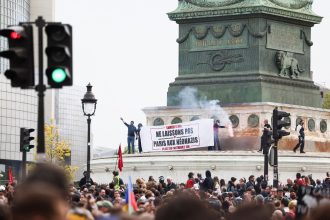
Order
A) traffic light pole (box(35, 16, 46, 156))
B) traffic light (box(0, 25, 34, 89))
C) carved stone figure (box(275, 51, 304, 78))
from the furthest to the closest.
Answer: carved stone figure (box(275, 51, 304, 78)) < traffic light pole (box(35, 16, 46, 156)) < traffic light (box(0, 25, 34, 89))

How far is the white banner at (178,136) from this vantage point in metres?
60.9

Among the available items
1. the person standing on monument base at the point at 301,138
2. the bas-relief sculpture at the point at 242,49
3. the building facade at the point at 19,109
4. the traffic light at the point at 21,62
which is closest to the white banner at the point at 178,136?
the person standing on monument base at the point at 301,138

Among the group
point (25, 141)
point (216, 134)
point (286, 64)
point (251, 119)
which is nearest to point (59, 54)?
point (25, 141)

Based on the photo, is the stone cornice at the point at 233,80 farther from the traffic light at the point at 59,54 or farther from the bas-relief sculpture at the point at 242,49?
the traffic light at the point at 59,54

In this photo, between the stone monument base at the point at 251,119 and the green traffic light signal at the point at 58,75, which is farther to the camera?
the stone monument base at the point at 251,119

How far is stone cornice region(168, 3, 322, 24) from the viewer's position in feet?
217

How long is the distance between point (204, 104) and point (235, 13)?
427cm

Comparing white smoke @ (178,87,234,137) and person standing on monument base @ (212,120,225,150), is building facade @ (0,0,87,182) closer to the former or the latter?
white smoke @ (178,87,234,137)

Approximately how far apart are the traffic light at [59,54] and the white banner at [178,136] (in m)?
41.5

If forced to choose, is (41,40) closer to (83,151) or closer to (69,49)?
(69,49)

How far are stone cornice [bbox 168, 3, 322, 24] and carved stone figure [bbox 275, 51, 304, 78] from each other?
176 centimetres

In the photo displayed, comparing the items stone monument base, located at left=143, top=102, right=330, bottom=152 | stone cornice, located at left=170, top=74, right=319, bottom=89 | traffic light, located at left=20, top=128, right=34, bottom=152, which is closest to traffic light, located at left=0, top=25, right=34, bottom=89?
traffic light, located at left=20, top=128, right=34, bottom=152

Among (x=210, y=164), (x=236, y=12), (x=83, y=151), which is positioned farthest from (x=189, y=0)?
(x=83, y=151)

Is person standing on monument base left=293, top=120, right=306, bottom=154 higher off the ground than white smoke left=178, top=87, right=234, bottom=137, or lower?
lower
